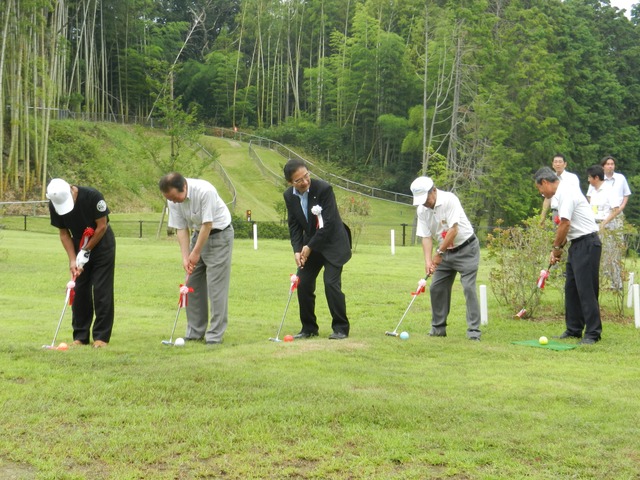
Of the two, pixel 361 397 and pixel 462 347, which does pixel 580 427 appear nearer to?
pixel 361 397

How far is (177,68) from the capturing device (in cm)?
4016

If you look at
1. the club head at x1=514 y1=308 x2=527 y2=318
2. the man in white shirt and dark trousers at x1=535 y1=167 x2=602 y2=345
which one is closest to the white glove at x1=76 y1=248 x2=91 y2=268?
the man in white shirt and dark trousers at x1=535 y1=167 x2=602 y2=345

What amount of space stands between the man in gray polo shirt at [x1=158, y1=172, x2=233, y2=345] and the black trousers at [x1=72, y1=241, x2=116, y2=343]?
780 mm

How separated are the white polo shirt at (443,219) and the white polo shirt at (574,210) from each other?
107cm

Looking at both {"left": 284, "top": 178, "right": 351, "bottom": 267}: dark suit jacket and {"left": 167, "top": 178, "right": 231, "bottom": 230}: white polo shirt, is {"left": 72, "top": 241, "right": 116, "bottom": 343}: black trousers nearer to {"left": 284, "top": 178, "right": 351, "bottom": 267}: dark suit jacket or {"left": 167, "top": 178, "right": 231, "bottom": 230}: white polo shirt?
{"left": 167, "top": 178, "right": 231, "bottom": 230}: white polo shirt

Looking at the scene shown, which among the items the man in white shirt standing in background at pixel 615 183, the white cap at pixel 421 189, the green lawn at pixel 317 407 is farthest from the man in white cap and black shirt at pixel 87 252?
the man in white shirt standing in background at pixel 615 183

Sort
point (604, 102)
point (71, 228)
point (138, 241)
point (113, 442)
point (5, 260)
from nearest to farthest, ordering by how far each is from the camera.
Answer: point (113, 442), point (71, 228), point (5, 260), point (138, 241), point (604, 102)

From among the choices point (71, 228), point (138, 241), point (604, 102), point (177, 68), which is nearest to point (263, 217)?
point (177, 68)

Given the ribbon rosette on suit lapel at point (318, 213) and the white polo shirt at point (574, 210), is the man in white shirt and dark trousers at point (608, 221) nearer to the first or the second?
the white polo shirt at point (574, 210)

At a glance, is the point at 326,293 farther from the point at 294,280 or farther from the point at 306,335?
the point at 306,335

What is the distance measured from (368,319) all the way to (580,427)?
632 cm

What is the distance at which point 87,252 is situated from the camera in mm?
8617

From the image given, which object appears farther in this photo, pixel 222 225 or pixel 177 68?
pixel 177 68

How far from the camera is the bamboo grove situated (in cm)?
4409
